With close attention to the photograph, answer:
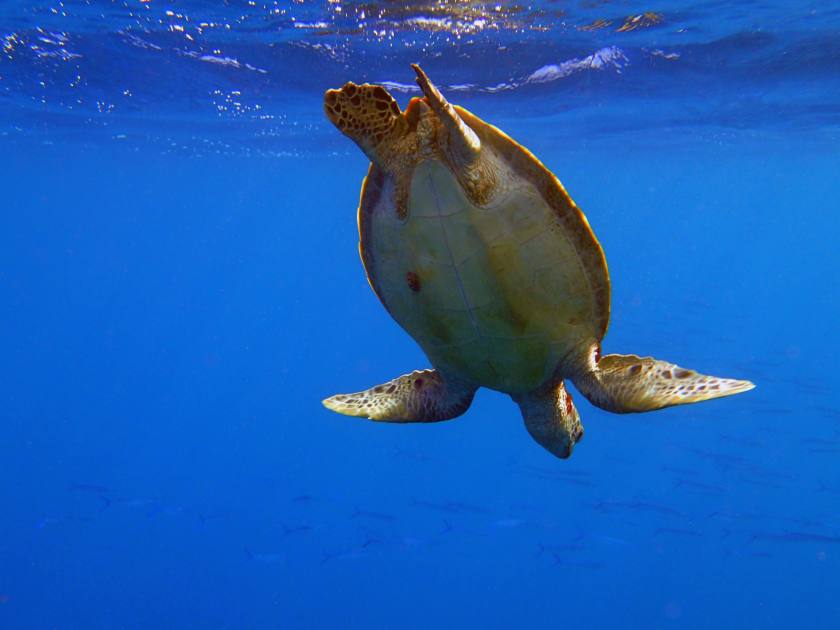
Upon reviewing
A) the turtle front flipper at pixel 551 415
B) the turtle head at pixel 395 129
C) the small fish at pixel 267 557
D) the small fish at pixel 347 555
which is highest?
the turtle head at pixel 395 129

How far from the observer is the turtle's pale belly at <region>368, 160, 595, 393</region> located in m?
3.50

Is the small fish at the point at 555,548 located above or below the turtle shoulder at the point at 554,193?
below

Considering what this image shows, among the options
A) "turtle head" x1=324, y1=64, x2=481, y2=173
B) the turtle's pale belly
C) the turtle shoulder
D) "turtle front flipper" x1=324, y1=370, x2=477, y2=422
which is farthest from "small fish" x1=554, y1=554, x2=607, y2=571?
"turtle head" x1=324, y1=64, x2=481, y2=173

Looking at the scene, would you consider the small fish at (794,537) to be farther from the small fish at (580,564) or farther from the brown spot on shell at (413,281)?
the brown spot on shell at (413,281)

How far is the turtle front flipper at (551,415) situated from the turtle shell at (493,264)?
30cm

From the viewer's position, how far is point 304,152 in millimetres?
27125

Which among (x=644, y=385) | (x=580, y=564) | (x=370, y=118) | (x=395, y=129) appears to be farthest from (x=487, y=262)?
(x=580, y=564)

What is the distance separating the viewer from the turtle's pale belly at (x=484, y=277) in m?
3.50

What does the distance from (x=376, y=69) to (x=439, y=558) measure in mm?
10269

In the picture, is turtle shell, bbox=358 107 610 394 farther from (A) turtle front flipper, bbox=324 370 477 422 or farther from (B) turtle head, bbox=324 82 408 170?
(A) turtle front flipper, bbox=324 370 477 422

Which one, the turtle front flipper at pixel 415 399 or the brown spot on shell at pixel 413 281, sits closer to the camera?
the brown spot on shell at pixel 413 281

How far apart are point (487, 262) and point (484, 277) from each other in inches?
4.2

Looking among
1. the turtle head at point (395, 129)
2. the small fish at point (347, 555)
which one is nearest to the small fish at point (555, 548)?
the small fish at point (347, 555)

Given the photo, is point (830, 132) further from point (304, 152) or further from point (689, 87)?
point (304, 152)
